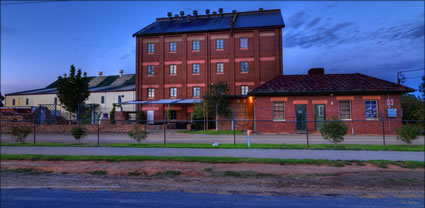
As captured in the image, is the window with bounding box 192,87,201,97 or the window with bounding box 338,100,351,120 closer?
the window with bounding box 338,100,351,120

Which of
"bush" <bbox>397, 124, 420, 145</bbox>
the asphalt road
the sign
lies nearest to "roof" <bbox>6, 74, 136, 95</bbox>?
the sign

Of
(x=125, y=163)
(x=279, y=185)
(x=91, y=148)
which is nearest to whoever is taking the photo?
(x=279, y=185)

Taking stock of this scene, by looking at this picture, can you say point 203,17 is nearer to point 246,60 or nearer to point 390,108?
point 246,60

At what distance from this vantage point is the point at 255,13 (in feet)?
124

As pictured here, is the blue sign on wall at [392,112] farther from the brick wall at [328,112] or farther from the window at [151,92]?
the window at [151,92]

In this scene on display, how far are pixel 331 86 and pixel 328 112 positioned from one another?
2547 millimetres

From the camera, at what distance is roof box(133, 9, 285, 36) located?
34.8m

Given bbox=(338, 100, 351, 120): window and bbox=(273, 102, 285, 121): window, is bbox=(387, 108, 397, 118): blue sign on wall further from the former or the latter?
bbox=(273, 102, 285, 121): window

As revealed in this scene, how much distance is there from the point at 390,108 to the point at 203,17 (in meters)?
28.0

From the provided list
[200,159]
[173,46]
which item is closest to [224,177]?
[200,159]

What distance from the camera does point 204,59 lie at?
34875mm

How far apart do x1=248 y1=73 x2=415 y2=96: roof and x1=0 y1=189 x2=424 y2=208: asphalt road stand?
18004 millimetres

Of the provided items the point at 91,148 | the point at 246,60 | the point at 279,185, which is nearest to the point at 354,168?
the point at 279,185

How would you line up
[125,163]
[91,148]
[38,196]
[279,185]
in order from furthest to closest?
[91,148]
[125,163]
[279,185]
[38,196]
